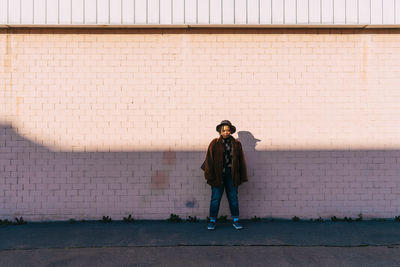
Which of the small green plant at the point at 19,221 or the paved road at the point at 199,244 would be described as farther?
the small green plant at the point at 19,221

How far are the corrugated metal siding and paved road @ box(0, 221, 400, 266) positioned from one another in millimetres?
3565

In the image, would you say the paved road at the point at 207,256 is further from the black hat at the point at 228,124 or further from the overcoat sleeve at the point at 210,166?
the black hat at the point at 228,124

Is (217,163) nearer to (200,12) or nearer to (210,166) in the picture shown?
(210,166)

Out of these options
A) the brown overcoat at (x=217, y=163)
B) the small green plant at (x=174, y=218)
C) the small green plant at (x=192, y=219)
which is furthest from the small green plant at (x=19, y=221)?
the brown overcoat at (x=217, y=163)

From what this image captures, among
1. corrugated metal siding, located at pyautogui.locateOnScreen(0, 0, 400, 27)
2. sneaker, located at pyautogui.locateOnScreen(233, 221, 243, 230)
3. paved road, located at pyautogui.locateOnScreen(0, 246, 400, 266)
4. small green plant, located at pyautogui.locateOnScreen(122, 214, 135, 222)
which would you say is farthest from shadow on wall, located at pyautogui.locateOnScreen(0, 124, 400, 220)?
corrugated metal siding, located at pyautogui.locateOnScreen(0, 0, 400, 27)

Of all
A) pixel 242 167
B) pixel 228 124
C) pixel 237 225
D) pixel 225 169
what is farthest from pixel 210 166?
pixel 237 225

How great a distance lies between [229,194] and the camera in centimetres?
600

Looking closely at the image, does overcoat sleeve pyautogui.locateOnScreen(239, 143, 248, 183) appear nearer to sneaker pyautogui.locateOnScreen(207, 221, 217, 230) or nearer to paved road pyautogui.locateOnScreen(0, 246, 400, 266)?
sneaker pyautogui.locateOnScreen(207, 221, 217, 230)

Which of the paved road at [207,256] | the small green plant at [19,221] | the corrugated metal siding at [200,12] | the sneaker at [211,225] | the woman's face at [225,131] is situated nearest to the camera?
the paved road at [207,256]

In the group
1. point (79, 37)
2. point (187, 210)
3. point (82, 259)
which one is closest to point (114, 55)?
point (79, 37)

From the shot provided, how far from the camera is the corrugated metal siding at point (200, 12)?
20.0ft

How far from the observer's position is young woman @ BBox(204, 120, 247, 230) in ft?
19.2

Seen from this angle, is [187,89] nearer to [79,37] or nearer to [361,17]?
[79,37]

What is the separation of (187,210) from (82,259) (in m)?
2.26
